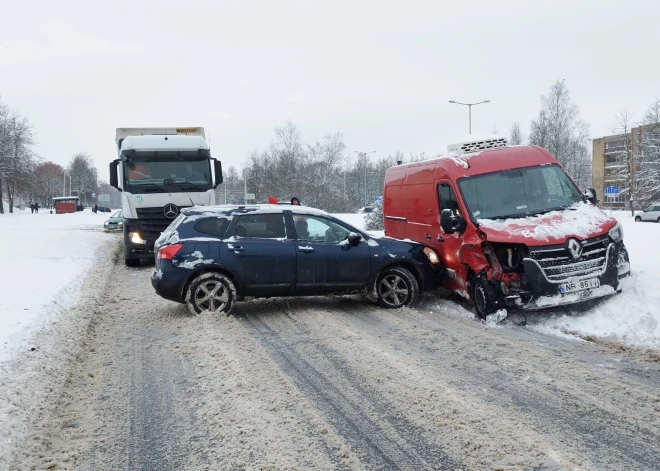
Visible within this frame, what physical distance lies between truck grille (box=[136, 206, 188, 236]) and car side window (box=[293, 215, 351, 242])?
20.8 feet

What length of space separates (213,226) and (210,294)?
3.36 feet

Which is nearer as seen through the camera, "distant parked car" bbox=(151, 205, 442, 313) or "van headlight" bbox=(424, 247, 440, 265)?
"distant parked car" bbox=(151, 205, 442, 313)

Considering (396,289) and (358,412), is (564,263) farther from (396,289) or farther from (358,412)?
(358,412)

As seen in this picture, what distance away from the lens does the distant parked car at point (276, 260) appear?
→ 8273 mm

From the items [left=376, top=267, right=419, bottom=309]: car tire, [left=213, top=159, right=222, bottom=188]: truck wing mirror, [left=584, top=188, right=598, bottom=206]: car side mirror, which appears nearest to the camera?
[left=376, top=267, right=419, bottom=309]: car tire

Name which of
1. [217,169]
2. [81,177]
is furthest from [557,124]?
[81,177]

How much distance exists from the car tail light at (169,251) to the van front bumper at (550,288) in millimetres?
4624

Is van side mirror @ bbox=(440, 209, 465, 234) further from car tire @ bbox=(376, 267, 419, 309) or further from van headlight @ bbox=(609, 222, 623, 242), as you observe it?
van headlight @ bbox=(609, 222, 623, 242)

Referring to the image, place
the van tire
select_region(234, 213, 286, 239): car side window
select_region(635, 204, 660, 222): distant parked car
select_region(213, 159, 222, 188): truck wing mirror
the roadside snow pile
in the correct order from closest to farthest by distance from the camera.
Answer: the roadside snow pile, the van tire, select_region(234, 213, 286, 239): car side window, select_region(213, 159, 222, 188): truck wing mirror, select_region(635, 204, 660, 222): distant parked car

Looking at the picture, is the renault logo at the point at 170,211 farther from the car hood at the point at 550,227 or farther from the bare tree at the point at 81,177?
the bare tree at the point at 81,177

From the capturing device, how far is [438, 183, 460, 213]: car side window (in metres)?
8.99

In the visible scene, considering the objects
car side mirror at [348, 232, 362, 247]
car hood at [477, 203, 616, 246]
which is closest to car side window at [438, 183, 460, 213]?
car hood at [477, 203, 616, 246]

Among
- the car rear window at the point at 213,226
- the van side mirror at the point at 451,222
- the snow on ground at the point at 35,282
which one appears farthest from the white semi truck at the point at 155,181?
the van side mirror at the point at 451,222

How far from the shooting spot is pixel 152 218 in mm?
14203
